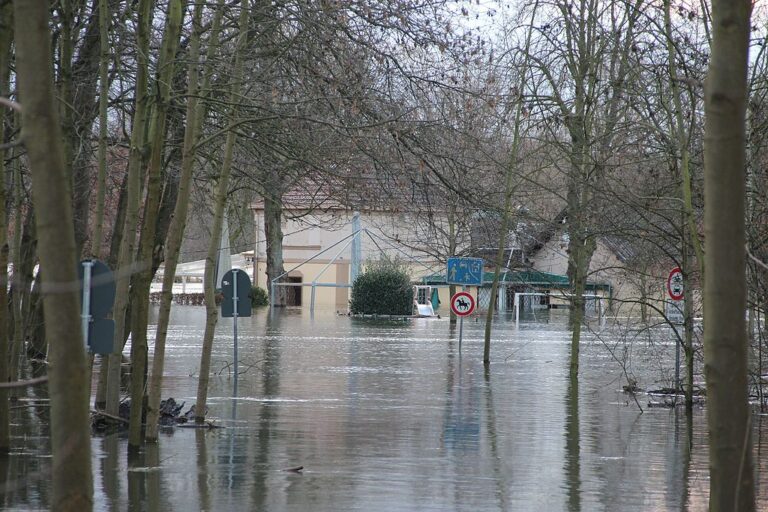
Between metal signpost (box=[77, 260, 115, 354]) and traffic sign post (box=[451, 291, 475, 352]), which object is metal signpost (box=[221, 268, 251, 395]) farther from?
metal signpost (box=[77, 260, 115, 354])

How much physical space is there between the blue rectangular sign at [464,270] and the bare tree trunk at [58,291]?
2413 centimetres

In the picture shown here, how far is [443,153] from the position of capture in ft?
44.7

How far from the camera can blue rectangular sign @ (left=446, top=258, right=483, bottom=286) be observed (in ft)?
93.5

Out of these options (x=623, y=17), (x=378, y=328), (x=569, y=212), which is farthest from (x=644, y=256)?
(x=378, y=328)

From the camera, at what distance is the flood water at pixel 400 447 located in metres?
9.79

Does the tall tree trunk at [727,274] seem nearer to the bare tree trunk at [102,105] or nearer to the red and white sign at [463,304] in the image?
the bare tree trunk at [102,105]

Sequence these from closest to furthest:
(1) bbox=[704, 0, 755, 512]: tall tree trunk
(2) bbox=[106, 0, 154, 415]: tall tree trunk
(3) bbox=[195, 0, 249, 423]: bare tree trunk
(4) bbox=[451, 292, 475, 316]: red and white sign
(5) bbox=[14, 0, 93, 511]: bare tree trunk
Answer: (5) bbox=[14, 0, 93, 511]: bare tree trunk → (1) bbox=[704, 0, 755, 512]: tall tree trunk → (2) bbox=[106, 0, 154, 415]: tall tree trunk → (3) bbox=[195, 0, 249, 423]: bare tree trunk → (4) bbox=[451, 292, 475, 316]: red and white sign

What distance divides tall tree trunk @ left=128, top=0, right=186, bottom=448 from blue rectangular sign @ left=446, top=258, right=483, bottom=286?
1653cm

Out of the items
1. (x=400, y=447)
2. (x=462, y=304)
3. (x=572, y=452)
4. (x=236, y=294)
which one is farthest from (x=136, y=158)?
(x=462, y=304)

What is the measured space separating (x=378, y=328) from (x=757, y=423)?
2906 centimetres

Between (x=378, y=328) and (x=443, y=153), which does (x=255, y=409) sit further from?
(x=378, y=328)

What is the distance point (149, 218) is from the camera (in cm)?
1219

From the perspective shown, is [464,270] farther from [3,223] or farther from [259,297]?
[259,297]

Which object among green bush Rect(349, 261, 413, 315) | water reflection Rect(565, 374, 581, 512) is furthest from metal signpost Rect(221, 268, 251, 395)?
green bush Rect(349, 261, 413, 315)
